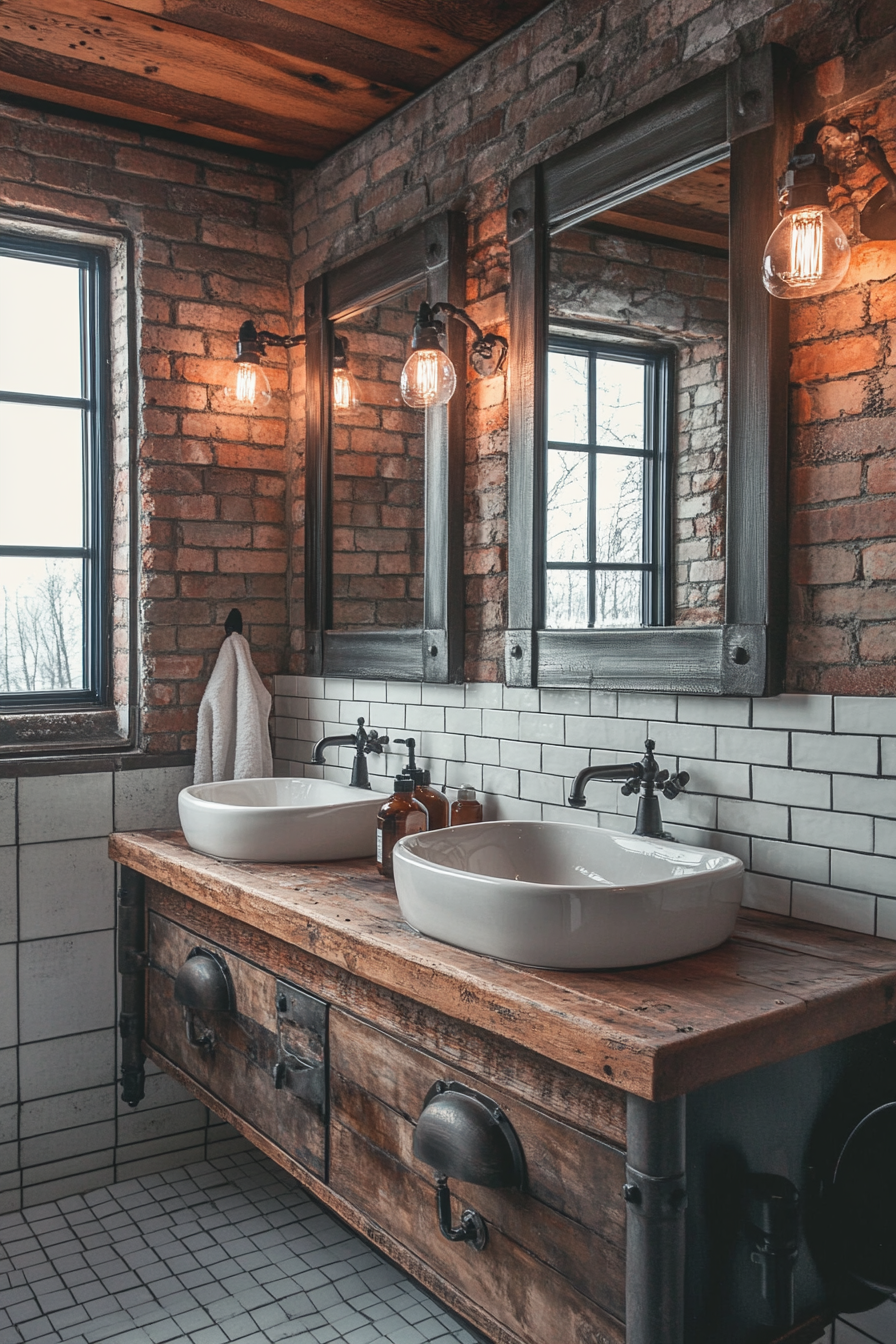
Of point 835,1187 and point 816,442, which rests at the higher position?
point 816,442

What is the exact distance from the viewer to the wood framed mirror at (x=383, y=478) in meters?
2.40

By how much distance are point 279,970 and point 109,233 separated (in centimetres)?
201

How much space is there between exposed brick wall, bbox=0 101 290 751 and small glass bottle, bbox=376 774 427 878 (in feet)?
3.39

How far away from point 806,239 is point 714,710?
29.6 inches

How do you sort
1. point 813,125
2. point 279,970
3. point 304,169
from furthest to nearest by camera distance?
point 304,169, point 279,970, point 813,125

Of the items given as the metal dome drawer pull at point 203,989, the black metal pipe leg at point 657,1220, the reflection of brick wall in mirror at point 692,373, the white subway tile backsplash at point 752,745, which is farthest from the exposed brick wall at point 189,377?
the black metal pipe leg at point 657,1220

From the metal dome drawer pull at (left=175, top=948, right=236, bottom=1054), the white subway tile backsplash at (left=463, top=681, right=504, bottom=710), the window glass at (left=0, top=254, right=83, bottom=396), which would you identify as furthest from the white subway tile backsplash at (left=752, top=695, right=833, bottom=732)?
the window glass at (left=0, top=254, right=83, bottom=396)

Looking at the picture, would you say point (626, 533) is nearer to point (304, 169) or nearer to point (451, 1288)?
point (451, 1288)

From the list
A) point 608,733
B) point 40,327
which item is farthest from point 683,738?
point 40,327

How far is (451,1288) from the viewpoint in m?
→ 1.51

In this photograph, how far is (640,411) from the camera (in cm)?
194

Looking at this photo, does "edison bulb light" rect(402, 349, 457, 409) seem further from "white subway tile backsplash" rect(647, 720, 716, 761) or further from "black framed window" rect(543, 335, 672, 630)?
"white subway tile backsplash" rect(647, 720, 716, 761)

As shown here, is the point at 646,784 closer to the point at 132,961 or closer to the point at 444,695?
the point at 444,695

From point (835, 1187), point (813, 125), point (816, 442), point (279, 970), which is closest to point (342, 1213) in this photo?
point (279, 970)
